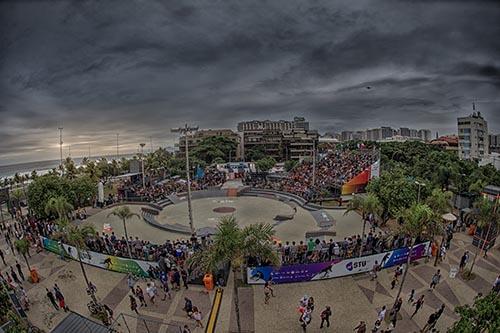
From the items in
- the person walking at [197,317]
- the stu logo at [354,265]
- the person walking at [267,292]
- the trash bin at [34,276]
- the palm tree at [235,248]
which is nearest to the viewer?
the palm tree at [235,248]

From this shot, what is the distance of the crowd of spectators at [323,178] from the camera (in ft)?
125

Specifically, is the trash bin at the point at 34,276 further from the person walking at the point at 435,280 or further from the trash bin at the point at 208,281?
the person walking at the point at 435,280

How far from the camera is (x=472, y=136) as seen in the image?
7844cm

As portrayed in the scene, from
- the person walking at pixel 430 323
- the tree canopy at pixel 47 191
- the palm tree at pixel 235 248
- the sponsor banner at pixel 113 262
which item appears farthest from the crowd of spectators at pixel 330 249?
the tree canopy at pixel 47 191

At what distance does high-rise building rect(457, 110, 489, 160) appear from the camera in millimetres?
78375

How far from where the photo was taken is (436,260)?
18.2m

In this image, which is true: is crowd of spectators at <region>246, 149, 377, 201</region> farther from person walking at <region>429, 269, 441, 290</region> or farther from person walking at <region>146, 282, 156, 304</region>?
person walking at <region>146, 282, 156, 304</region>

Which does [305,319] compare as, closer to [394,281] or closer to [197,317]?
[197,317]

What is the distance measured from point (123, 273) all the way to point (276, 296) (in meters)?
10.1

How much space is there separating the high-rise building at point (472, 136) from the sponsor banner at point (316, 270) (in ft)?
266

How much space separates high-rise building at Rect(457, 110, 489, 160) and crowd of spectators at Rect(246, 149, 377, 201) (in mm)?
50685

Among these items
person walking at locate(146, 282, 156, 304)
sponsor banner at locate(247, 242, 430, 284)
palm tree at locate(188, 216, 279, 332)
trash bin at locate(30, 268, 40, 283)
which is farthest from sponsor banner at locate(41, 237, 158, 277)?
palm tree at locate(188, 216, 279, 332)

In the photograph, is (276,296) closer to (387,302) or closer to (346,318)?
(346,318)

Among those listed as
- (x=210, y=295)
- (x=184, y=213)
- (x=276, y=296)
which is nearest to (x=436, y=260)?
(x=276, y=296)
